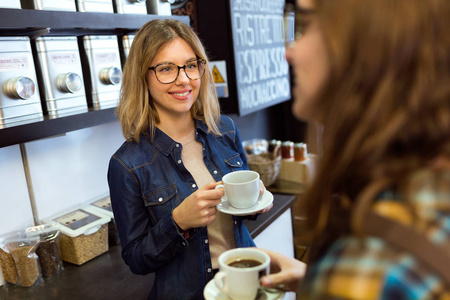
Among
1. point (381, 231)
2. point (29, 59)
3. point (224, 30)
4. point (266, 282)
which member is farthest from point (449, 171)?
point (224, 30)

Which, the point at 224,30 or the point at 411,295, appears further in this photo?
the point at 224,30

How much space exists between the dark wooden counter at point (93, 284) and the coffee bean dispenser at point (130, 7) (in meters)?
0.99

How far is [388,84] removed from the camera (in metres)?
0.51

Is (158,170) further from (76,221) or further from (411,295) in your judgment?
(411,295)

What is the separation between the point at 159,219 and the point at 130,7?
847 mm

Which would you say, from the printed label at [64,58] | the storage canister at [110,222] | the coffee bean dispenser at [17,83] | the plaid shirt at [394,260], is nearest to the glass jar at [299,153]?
the storage canister at [110,222]

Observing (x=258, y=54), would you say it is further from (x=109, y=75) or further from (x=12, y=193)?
(x=12, y=193)

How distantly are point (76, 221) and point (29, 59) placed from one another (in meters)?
0.68

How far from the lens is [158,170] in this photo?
1.38m

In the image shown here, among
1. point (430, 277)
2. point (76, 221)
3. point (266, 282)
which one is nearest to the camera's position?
point (430, 277)

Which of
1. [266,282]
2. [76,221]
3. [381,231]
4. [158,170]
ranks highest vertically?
[381,231]

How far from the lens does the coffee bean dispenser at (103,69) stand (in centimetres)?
158

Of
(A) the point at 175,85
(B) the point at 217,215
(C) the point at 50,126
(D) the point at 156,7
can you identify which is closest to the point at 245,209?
(B) the point at 217,215

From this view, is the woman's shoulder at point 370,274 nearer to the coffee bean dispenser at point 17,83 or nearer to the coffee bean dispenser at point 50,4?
the coffee bean dispenser at point 17,83
